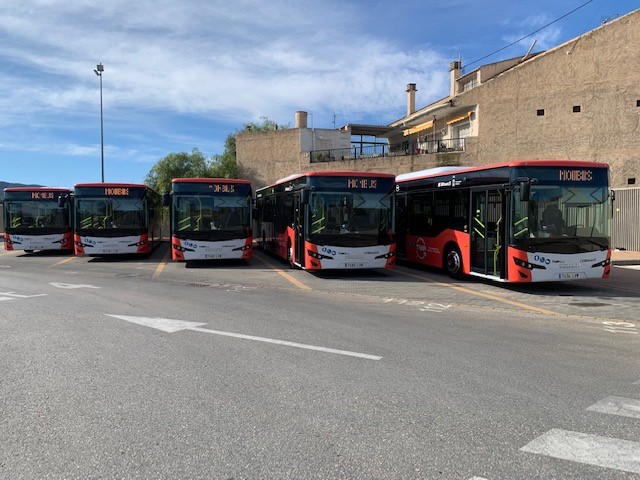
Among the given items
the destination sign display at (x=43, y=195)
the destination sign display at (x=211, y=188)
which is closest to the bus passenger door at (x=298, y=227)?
the destination sign display at (x=211, y=188)

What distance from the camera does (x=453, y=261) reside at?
1391 cm

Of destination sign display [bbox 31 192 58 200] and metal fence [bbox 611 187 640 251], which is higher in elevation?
destination sign display [bbox 31 192 58 200]

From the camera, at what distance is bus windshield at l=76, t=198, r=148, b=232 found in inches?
738

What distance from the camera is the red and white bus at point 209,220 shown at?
16.5 metres

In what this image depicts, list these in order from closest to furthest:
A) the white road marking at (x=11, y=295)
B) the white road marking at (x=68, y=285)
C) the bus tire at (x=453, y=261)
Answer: the white road marking at (x=11, y=295), the white road marking at (x=68, y=285), the bus tire at (x=453, y=261)

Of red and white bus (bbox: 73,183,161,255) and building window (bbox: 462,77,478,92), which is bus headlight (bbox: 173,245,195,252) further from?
building window (bbox: 462,77,478,92)

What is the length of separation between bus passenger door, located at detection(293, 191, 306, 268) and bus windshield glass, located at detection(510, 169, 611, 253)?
5783mm

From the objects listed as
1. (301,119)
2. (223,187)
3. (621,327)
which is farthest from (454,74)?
(621,327)

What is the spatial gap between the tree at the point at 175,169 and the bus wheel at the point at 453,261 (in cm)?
3773

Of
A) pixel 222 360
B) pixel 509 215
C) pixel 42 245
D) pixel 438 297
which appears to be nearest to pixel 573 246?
pixel 509 215

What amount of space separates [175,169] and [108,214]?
30.9 meters

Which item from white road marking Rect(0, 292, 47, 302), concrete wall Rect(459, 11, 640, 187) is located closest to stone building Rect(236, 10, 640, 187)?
concrete wall Rect(459, 11, 640, 187)

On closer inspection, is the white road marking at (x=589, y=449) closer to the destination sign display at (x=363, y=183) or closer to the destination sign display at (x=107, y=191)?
the destination sign display at (x=363, y=183)

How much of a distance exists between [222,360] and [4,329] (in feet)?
12.5
